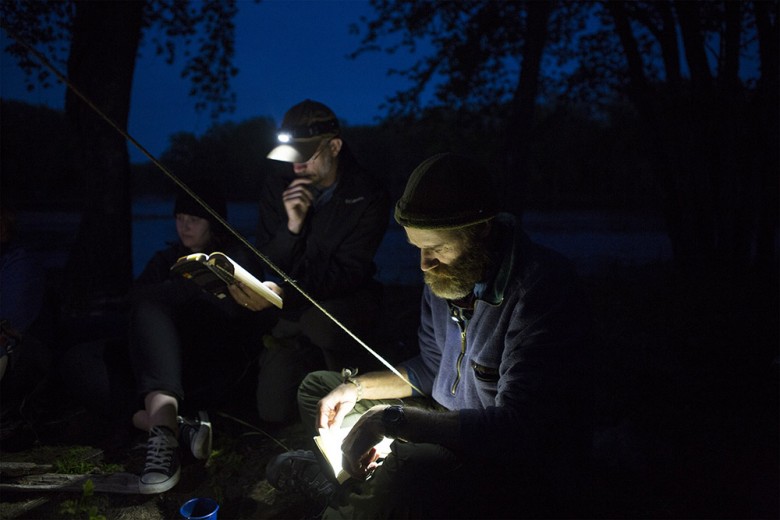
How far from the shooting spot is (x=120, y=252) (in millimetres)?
6680

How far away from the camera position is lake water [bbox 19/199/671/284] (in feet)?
39.3

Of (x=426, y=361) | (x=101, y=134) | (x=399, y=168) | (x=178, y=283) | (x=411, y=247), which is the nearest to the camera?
(x=426, y=361)

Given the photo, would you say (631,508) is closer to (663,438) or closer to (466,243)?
(663,438)

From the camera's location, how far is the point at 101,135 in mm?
6461

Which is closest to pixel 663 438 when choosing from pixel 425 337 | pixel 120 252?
pixel 425 337

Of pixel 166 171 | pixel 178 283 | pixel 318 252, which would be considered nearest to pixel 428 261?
pixel 166 171

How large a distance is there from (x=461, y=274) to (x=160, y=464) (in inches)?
73.3

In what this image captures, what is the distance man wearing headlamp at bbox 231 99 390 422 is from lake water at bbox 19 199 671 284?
210 inches

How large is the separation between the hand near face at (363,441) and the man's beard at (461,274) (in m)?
0.51

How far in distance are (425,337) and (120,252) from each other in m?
5.42

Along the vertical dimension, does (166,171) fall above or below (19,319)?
above

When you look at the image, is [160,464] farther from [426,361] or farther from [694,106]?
[694,106]

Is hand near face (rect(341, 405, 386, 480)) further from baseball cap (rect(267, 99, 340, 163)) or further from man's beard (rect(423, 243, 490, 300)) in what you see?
baseball cap (rect(267, 99, 340, 163))

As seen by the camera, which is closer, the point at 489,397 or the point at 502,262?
the point at 502,262
